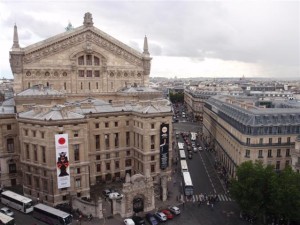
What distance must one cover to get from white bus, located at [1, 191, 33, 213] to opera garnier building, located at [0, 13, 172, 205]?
3.86 m

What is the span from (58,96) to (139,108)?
69.7ft

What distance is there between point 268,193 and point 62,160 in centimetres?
4110

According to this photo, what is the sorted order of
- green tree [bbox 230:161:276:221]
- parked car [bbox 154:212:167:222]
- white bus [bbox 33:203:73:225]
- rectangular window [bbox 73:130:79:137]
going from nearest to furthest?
green tree [bbox 230:161:276:221], white bus [bbox 33:203:73:225], parked car [bbox 154:212:167:222], rectangular window [bbox 73:130:79:137]

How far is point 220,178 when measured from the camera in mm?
84375

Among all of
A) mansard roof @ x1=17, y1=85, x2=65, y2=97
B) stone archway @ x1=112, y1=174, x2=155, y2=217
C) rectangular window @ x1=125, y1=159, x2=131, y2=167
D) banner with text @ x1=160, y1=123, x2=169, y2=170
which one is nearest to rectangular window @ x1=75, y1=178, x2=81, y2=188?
Answer: stone archway @ x1=112, y1=174, x2=155, y2=217

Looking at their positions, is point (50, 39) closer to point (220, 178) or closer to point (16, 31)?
point (16, 31)

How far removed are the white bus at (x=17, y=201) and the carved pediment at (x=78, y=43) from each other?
116ft

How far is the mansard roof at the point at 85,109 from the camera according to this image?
215ft

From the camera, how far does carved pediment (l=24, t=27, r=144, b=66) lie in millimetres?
83438

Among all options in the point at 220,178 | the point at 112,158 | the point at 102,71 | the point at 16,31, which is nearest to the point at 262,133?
the point at 220,178

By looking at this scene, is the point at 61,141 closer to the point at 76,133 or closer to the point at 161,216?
the point at 76,133

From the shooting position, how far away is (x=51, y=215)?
5822 cm

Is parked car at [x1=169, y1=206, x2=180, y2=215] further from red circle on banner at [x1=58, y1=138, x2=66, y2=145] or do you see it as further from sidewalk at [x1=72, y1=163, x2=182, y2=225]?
red circle on banner at [x1=58, y1=138, x2=66, y2=145]

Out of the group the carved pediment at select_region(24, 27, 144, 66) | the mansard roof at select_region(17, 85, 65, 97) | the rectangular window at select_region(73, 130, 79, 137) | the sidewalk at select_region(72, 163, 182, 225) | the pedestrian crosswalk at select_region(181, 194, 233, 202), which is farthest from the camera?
the carved pediment at select_region(24, 27, 144, 66)
